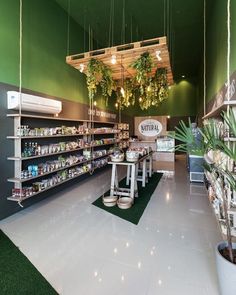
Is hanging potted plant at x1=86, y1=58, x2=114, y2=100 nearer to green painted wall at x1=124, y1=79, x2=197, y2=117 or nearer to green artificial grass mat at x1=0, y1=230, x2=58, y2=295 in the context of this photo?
green artificial grass mat at x1=0, y1=230, x2=58, y2=295

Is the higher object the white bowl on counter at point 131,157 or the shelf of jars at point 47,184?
the white bowl on counter at point 131,157

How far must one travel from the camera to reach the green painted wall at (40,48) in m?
3.65

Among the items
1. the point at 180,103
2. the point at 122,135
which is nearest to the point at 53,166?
the point at 122,135

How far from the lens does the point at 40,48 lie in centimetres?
445

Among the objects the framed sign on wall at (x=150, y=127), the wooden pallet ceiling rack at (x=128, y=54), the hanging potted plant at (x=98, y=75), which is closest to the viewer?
the wooden pallet ceiling rack at (x=128, y=54)

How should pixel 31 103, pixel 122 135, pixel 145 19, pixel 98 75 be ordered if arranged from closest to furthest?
1. pixel 31 103
2. pixel 98 75
3. pixel 145 19
4. pixel 122 135

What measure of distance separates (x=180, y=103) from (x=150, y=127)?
332 centimetres

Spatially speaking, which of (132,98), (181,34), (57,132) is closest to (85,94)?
(132,98)

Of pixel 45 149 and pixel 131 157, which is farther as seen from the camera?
pixel 131 157

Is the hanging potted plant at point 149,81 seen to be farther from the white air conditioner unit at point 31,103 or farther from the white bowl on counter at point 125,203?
the white bowl on counter at point 125,203

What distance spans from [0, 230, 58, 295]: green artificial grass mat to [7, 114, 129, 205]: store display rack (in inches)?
49.7

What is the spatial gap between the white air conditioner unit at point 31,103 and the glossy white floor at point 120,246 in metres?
2.03

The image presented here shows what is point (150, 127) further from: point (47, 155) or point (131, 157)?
point (47, 155)

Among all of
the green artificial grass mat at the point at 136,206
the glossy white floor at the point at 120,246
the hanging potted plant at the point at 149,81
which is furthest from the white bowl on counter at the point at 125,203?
the hanging potted plant at the point at 149,81
